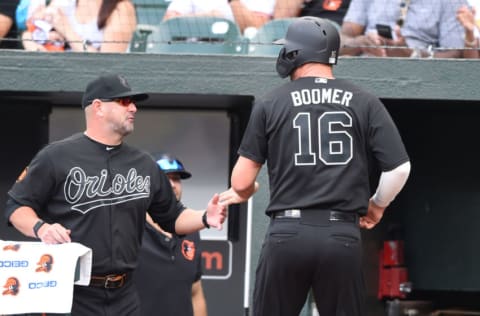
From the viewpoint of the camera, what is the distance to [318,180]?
4500mm

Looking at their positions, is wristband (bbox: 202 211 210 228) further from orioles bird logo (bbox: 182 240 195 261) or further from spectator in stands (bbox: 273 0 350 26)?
spectator in stands (bbox: 273 0 350 26)

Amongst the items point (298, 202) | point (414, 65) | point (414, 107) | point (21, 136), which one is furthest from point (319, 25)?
point (21, 136)

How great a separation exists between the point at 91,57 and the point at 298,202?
347 cm

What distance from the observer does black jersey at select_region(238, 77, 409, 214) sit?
4508 mm

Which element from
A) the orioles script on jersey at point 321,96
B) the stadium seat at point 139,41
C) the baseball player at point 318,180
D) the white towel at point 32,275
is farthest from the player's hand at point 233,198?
the stadium seat at point 139,41

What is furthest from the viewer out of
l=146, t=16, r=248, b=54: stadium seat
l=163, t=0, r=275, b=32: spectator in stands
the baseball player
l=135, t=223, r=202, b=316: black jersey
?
l=163, t=0, r=275, b=32: spectator in stands

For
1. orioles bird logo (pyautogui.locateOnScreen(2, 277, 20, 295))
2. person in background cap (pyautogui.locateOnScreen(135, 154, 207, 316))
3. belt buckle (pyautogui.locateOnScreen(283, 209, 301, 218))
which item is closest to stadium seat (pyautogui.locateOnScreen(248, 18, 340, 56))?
person in background cap (pyautogui.locateOnScreen(135, 154, 207, 316))

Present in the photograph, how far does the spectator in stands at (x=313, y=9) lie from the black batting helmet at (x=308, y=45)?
3263 millimetres

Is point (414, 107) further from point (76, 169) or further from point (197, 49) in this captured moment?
point (76, 169)

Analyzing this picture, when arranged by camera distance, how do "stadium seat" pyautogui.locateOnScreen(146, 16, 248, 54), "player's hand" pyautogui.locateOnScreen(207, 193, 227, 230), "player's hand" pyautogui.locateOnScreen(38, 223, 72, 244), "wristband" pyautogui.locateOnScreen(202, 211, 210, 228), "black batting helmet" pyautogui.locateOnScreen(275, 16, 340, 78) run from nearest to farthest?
"black batting helmet" pyautogui.locateOnScreen(275, 16, 340, 78), "player's hand" pyautogui.locateOnScreen(38, 223, 72, 244), "player's hand" pyautogui.locateOnScreen(207, 193, 227, 230), "wristband" pyautogui.locateOnScreen(202, 211, 210, 228), "stadium seat" pyautogui.locateOnScreen(146, 16, 248, 54)

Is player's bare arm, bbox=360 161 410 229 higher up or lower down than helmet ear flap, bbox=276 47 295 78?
lower down

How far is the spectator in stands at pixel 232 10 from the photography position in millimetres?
7914

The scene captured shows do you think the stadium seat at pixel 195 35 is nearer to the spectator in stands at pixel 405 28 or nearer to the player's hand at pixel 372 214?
the spectator in stands at pixel 405 28

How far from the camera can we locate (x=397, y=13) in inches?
307
